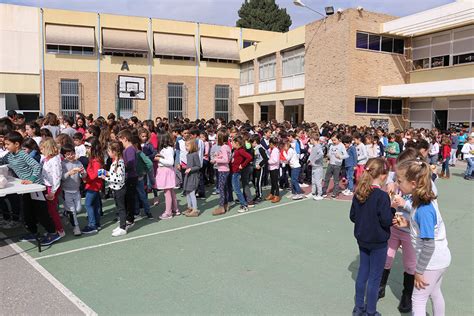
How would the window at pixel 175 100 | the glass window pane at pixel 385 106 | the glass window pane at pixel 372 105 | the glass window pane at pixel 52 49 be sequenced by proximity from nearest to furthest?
the glass window pane at pixel 372 105
the glass window pane at pixel 385 106
the glass window pane at pixel 52 49
the window at pixel 175 100

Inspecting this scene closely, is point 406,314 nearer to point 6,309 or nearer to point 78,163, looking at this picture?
point 6,309

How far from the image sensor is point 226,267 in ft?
16.3

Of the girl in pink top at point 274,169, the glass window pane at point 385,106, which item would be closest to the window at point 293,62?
the glass window pane at point 385,106

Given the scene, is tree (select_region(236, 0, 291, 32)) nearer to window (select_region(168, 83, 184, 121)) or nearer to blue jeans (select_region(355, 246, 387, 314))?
window (select_region(168, 83, 184, 121))

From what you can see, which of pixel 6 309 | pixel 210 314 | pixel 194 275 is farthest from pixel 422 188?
pixel 6 309

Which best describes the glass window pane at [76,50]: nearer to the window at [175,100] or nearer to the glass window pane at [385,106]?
the window at [175,100]

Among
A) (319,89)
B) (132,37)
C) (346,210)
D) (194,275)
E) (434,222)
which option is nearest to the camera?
(434,222)

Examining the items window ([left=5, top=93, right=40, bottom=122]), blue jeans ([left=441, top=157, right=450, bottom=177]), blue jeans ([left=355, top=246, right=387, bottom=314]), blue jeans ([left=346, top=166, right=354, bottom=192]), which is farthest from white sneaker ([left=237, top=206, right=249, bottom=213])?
window ([left=5, top=93, right=40, bottom=122])

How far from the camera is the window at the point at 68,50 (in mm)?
28312

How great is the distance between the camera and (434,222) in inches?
124

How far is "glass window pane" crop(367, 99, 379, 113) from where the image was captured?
76.9 ft

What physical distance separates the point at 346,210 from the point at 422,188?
16.9ft

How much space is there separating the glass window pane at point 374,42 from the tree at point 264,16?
29106mm

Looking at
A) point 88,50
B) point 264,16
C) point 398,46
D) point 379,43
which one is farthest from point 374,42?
point 264,16
